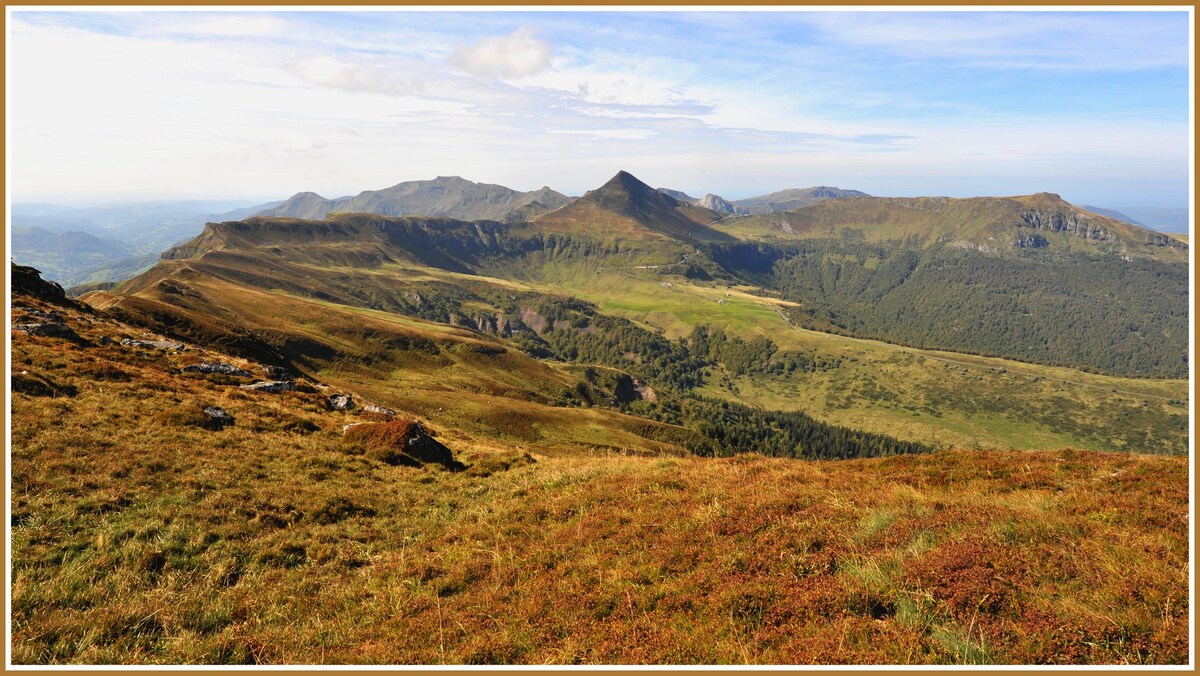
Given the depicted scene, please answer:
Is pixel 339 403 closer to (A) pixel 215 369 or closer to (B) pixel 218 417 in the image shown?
(A) pixel 215 369

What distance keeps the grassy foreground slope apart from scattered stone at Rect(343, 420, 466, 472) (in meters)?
3.32

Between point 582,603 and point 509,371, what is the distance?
138 meters

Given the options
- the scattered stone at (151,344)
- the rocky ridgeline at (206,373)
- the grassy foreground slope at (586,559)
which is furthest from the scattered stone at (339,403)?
the scattered stone at (151,344)

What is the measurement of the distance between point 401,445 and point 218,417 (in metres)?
9.06

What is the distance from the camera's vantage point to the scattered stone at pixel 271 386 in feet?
119

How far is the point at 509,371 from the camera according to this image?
476 feet

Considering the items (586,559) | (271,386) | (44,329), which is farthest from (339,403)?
(586,559)

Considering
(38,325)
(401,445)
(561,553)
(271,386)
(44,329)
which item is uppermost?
(38,325)

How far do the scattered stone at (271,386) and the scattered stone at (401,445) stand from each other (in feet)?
45.3

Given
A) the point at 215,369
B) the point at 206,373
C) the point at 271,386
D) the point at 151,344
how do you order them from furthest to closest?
the point at 151,344 → the point at 215,369 → the point at 206,373 → the point at 271,386

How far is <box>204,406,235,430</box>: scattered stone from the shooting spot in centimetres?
2445

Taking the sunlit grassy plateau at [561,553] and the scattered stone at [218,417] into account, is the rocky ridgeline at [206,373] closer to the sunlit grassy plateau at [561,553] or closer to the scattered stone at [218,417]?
the scattered stone at [218,417]

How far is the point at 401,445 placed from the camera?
2564cm

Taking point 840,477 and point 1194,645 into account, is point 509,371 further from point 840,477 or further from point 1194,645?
point 1194,645
